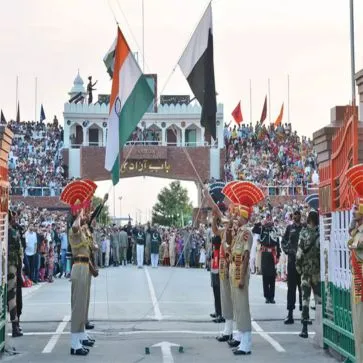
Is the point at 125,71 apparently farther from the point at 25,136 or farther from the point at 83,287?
the point at 25,136

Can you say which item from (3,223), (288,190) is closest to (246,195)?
(3,223)

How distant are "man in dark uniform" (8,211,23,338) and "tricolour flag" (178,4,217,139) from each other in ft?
11.3

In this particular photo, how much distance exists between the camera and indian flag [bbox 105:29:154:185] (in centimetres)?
1566

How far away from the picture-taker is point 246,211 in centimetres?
1364

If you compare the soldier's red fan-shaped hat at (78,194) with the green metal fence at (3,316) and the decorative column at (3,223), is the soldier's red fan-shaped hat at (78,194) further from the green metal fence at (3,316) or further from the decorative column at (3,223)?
the green metal fence at (3,316)

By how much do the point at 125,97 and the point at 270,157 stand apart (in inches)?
2136

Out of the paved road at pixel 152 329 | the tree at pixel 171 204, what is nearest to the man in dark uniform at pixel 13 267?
the paved road at pixel 152 329

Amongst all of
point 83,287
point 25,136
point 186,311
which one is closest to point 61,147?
point 25,136

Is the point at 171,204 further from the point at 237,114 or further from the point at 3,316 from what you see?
the point at 3,316

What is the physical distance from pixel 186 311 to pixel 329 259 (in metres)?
6.72

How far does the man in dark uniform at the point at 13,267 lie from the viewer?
1455cm

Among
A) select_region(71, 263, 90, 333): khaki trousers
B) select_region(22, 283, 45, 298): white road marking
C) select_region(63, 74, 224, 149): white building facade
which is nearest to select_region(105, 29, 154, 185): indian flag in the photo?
select_region(71, 263, 90, 333): khaki trousers

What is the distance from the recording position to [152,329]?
1600cm

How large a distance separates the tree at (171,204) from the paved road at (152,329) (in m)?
87.8
